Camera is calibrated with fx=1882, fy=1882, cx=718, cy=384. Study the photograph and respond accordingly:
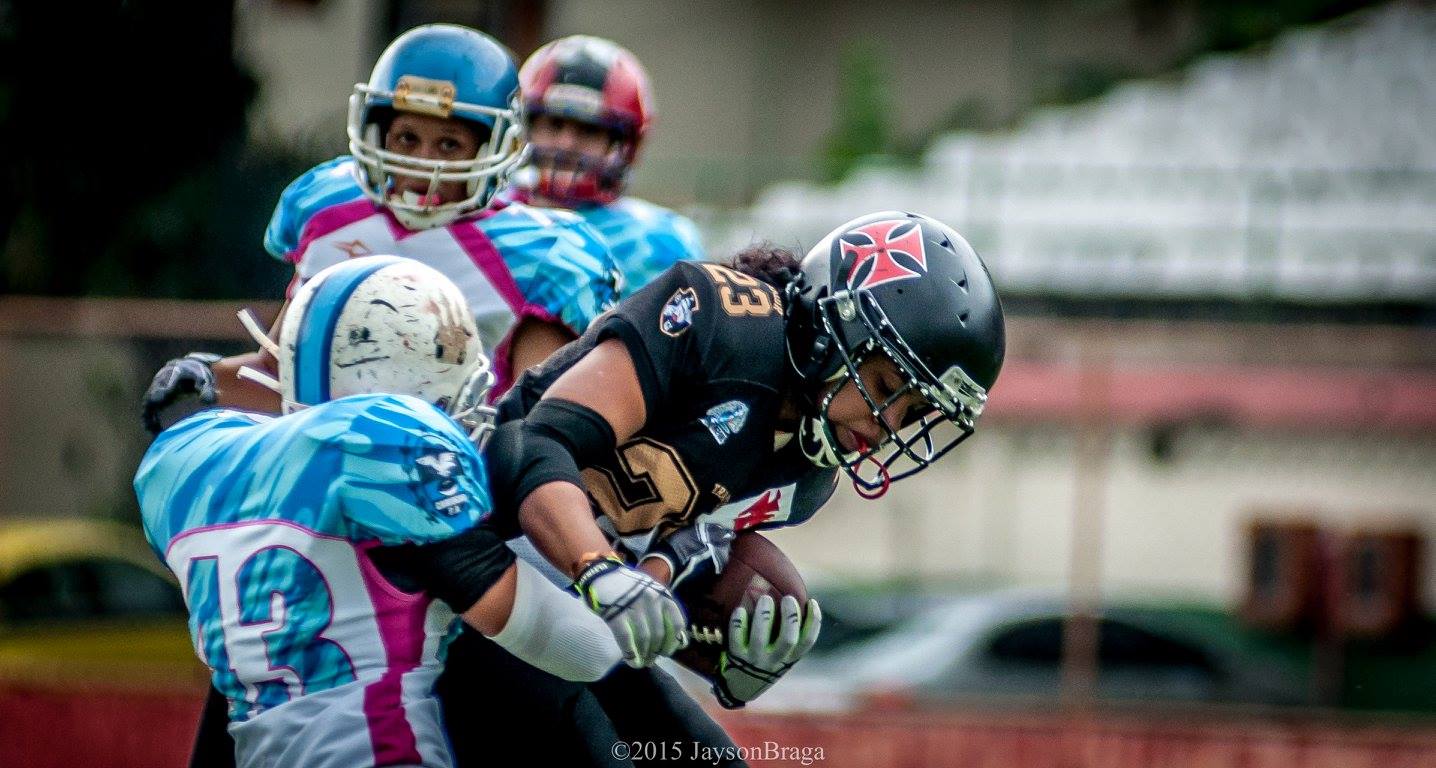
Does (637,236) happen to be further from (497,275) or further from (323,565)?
(323,565)

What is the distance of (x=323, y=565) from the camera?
274 cm

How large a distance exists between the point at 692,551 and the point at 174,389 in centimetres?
100

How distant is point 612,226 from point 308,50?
9026 millimetres

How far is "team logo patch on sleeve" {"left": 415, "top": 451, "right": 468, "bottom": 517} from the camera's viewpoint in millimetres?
2695

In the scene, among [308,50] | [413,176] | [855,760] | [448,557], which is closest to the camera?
[448,557]

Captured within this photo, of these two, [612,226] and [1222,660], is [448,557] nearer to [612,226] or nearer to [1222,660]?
[612,226]

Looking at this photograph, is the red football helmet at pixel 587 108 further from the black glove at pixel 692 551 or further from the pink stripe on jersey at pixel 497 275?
the black glove at pixel 692 551

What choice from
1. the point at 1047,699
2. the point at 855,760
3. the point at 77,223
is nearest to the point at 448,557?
the point at 855,760

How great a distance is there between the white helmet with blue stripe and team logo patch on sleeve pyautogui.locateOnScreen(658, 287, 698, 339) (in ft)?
1.25

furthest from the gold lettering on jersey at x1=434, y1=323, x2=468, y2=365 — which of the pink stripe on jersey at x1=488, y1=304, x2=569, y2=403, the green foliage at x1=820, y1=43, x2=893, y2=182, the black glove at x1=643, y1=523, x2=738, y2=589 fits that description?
the green foliage at x1=820, y1=43, x2=893, y2=182

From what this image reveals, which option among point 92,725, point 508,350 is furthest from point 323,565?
point 92,725

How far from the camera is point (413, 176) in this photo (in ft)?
13.1

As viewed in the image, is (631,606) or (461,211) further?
(461,211)

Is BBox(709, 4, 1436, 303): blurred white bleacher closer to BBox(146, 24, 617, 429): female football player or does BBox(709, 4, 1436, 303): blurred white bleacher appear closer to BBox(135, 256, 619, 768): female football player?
BBox(146, 24, 617, 429): female football player
